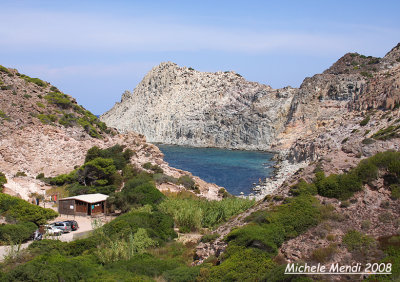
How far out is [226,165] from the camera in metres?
75.3

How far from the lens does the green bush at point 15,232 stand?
69.8 feet

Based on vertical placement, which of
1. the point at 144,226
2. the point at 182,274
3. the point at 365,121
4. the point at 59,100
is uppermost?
the point at 59,100

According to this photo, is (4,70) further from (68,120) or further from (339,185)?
(339,185)

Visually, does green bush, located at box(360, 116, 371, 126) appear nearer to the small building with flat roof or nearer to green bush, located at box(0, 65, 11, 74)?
the small building with flat roof

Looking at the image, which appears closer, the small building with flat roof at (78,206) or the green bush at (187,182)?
the small building with flat roof at (78,206)

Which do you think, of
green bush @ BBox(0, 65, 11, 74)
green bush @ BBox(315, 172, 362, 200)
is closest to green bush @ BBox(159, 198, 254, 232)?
green bush @ BBox(315, 172, 362, 200)

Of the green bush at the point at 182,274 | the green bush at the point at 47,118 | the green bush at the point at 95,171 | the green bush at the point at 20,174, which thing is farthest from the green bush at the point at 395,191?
the green bush at the point at 47,118

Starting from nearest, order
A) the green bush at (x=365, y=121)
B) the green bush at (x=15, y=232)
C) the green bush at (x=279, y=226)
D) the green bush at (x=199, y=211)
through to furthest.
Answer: the green bush at (x=279, y=226)
the green bush at (x=15, y=232)
the green bush at (x=199, y=211)
the green bush at (x=365, y=121)

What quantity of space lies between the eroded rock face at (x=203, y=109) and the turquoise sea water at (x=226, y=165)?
7197 mm

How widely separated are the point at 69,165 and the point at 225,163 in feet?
132

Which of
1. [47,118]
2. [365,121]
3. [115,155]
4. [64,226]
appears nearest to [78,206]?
[64,226]

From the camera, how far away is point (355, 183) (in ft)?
55.3

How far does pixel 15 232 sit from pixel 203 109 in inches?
3787

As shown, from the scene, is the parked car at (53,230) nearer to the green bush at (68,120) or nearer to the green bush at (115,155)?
the green bush at (115,155)
